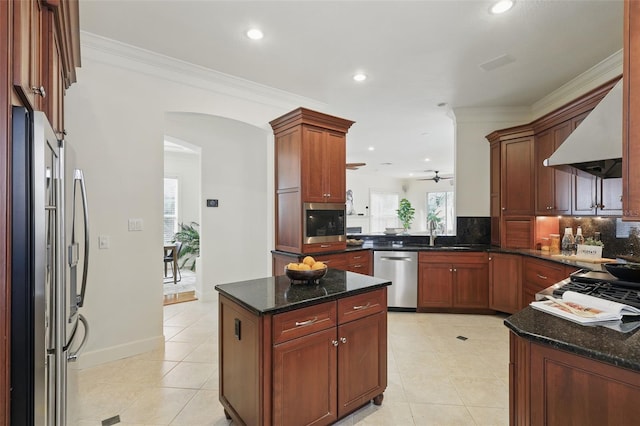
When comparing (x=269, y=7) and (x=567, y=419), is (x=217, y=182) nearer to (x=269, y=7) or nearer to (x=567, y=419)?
(x=269, y=7)

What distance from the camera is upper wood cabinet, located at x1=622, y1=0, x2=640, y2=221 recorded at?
4.24 feet

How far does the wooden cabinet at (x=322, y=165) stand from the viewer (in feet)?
12.2

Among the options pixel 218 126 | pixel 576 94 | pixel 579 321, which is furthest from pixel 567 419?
pixel 218 126

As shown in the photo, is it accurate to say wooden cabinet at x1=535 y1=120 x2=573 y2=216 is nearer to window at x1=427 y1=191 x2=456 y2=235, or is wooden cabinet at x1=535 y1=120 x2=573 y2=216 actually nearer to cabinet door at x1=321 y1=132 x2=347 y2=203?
cabinet door at x1=321 y1=132 x2=347 y2=203

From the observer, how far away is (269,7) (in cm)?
243

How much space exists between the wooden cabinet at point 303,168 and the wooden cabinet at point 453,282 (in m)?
1.29

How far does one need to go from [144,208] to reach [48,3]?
2133 mm

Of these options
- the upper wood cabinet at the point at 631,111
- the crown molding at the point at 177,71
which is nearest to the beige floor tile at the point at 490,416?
the upper wood cabinet at the point at 631,111

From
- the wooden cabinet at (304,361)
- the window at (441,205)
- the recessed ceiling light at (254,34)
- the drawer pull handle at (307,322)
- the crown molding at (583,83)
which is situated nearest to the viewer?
the wooden cabinet at (304,361)

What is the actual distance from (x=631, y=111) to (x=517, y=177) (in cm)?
307

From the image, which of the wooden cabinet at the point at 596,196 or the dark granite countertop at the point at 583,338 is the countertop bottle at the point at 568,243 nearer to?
the wooden cabinet at the point at 596,196

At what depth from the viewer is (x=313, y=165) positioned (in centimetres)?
379

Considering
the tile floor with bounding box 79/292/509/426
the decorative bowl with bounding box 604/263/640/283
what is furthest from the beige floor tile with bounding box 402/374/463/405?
the decorative bowl with bounding box 604/263/640/283

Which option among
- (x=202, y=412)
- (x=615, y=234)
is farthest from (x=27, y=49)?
(x=615, y=234)
